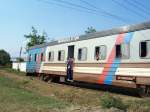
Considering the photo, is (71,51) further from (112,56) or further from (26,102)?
(26,102)

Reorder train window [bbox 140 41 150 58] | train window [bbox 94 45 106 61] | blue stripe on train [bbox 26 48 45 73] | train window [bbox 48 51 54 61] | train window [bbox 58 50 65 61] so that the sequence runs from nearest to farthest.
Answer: train window [bbox 140 41 150 58], train window [bbox 94 45 106 61], train window [bbox 58 50 65 61], train window [bbox 48 51 54 61], blue stripe on train [bbox 26 48 45 73]

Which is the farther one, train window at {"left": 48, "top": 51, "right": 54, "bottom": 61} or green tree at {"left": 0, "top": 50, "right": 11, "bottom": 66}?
green tree at {"left": 0, "top": 50, "right": 11, "bottom": 66}

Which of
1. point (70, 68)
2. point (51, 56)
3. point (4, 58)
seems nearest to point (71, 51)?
point (70, 68)

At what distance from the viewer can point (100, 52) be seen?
17.8 meters

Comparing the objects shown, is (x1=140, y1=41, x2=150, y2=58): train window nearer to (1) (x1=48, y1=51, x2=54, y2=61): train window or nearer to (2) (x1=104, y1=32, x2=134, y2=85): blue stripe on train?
(2) (x1=104, y1=32, x2=134, y2=85): blue stripe on train

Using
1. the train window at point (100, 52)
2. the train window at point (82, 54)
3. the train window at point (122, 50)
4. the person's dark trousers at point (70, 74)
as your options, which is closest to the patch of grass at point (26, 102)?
the train window at point (122, 50)

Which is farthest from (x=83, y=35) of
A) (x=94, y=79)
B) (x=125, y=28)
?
(x=125, y=28)

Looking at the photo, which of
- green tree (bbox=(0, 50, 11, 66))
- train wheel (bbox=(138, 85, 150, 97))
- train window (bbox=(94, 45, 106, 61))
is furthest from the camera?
green tree (bbox=(0, 50, 11, 66))

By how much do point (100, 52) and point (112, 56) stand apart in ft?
3.75

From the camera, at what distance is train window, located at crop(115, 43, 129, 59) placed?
15769 mm

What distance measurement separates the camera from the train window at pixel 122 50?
15769mm

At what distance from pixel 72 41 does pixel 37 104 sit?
1010 cm

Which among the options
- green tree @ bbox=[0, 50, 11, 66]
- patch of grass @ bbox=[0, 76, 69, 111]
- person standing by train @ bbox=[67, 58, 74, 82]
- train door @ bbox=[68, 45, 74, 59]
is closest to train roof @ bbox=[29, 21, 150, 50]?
train door @ bbox=[68, 45, 74, 59]

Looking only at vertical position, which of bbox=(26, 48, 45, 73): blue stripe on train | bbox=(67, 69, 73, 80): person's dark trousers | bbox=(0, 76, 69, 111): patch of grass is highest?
bbox=(26, 48, 45, 73): blue stripe on train
